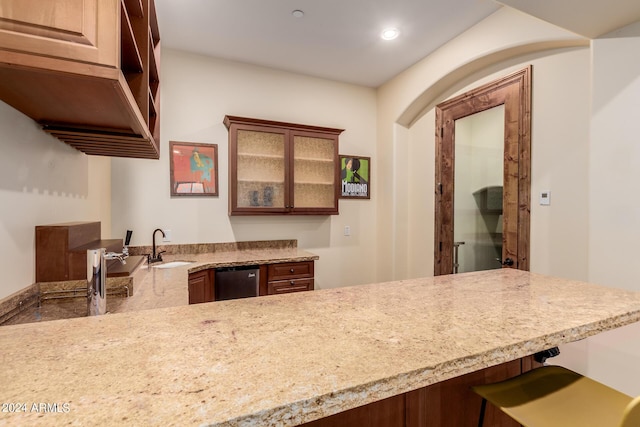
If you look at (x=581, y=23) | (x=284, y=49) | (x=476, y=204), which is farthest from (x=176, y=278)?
(x=581, y=23)

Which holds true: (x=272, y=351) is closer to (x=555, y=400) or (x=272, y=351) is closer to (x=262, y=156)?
(x=555, y=400)

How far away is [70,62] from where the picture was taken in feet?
3.21

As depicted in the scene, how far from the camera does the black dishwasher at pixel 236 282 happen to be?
271cm

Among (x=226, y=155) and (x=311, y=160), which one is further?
(x=311, y=160)

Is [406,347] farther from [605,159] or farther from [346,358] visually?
[605,159]

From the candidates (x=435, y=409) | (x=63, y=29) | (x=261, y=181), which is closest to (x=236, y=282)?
(x=261, y=181)

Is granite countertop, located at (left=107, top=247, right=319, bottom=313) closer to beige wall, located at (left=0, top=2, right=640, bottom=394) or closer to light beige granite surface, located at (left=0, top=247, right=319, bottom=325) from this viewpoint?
light beige granite surface, located at (left=0, top=247, right=319, bottom=325)

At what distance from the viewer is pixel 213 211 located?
334 cm

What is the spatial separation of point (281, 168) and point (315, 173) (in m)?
0.42

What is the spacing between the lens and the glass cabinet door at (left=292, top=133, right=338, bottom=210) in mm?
3473

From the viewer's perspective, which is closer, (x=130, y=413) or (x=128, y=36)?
(x=130, y=413)

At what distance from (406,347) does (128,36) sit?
5.25 ft

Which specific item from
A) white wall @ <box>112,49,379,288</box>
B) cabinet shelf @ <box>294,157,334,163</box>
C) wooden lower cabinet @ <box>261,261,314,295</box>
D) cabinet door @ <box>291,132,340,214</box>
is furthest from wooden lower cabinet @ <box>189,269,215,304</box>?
cabinet shelf @ <box>294,157,334,163</box>

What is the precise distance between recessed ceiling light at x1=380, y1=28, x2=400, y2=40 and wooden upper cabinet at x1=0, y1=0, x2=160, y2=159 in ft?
6.75
